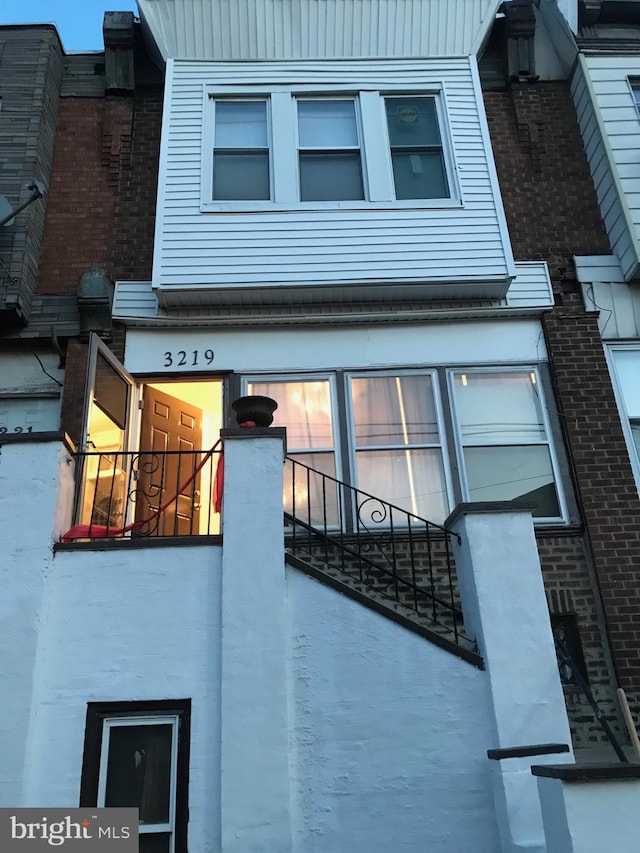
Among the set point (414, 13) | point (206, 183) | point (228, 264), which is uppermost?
point (414, 13)

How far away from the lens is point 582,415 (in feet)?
25.5

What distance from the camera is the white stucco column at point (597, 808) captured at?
378 centimetres

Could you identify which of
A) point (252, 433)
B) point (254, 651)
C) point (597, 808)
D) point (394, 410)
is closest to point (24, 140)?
point (394, 410)

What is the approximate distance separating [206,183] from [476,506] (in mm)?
5181

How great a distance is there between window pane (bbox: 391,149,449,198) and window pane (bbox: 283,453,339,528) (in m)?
3.33

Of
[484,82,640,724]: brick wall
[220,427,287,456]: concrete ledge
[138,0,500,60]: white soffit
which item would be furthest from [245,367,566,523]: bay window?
[138,0,500,60]: white soffit

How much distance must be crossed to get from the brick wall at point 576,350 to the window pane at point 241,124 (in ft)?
9.73

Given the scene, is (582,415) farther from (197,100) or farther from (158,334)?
(197,100)

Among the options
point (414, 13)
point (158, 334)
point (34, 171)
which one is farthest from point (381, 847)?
point (414, 13)

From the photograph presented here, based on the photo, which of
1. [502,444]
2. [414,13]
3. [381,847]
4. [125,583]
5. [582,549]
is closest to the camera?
[381,847]

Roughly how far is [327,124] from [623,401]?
4815mm
